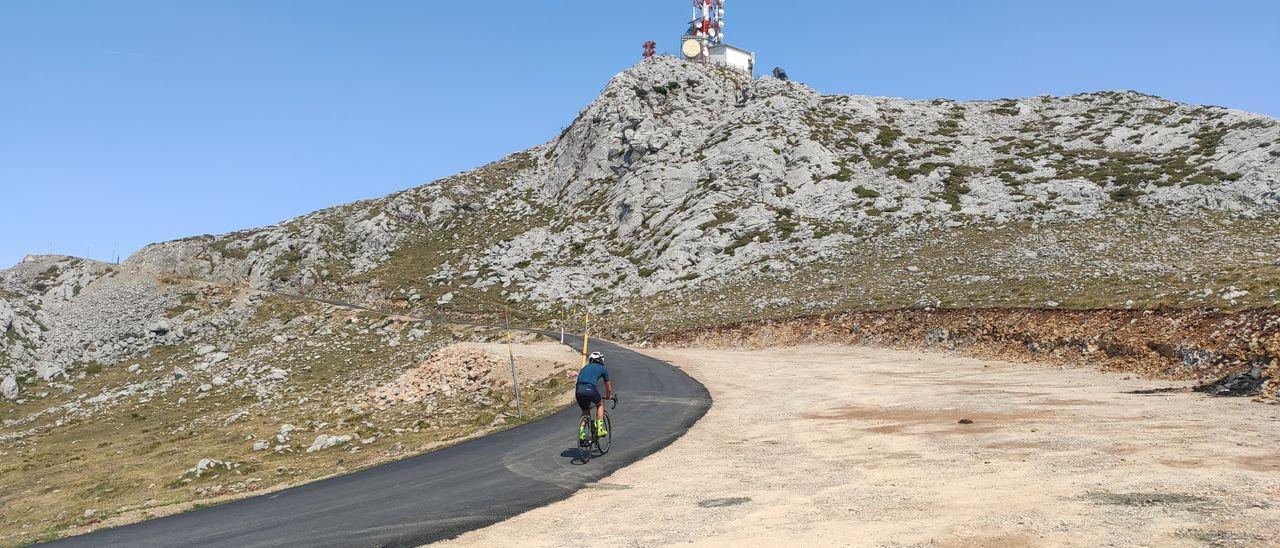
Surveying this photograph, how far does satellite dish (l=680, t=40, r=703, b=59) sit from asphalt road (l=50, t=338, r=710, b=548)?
98.1m

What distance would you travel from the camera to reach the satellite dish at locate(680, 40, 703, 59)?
11106 cm

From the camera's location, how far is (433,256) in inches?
3248

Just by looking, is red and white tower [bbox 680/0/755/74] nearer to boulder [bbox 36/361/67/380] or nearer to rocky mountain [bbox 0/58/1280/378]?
rocky mountain [bbox 0/58/1280/378]

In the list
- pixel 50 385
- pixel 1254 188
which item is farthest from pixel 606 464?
pixel 1254 188

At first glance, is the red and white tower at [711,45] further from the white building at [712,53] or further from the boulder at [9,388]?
the boulder at [9,388]

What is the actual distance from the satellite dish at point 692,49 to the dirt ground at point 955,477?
314 ft

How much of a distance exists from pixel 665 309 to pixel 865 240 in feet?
70.5

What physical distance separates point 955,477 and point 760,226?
61.3 meters

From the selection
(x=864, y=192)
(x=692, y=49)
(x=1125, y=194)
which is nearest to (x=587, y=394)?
(x=864, y=192)

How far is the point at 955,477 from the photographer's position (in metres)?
12.6

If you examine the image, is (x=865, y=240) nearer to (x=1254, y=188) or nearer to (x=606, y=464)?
(x=1254, y=188)

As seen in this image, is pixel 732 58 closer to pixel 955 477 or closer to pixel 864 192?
pixel 864 192

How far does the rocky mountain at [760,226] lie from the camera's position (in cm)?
5144

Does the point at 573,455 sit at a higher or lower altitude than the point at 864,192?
lower
